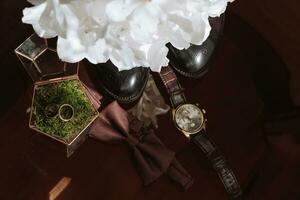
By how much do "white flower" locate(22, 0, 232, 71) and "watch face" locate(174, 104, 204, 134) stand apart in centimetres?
24

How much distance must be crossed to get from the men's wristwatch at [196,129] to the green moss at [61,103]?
147mm

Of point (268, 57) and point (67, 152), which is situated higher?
point (67, 152)

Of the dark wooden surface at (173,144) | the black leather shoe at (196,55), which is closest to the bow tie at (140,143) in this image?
the dark wooden surface at (173,144)

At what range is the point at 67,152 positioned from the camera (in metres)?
0.76

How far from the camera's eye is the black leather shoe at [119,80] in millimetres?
780

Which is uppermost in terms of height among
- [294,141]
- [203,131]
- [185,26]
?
[185,26]

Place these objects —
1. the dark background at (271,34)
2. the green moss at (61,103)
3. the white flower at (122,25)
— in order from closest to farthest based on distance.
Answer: the white flower at (122,25)
the green moss at (61,103)
the dark background at (271,34)

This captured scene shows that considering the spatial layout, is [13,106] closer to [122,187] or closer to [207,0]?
[122,187]

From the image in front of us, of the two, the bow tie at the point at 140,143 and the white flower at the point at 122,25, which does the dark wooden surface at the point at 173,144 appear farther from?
the white flower at the point at 122,25

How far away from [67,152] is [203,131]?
0.77 ft

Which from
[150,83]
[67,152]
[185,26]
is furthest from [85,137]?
[185,26]

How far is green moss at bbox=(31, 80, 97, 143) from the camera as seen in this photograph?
2.42 feet

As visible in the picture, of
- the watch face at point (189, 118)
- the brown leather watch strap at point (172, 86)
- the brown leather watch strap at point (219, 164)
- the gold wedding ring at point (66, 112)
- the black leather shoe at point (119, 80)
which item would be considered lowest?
the brown leather watch strap at point (219, 164)

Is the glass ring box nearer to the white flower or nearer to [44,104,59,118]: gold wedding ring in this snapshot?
[44,104,59,118]: gold wedding ring
